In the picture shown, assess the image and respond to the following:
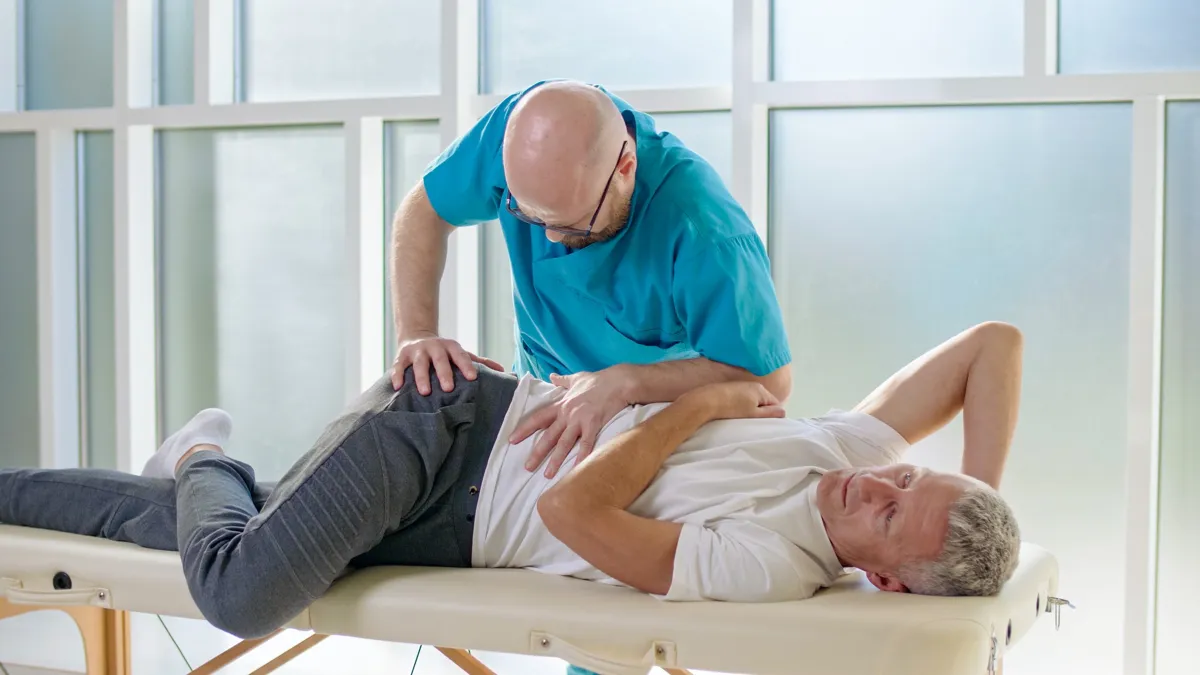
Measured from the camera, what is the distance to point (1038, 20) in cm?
217

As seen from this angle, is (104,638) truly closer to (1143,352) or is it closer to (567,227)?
(567,227)

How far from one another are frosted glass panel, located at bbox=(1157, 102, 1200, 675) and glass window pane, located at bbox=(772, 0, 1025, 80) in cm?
37

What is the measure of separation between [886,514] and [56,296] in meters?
2.39

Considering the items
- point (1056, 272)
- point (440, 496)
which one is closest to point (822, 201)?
point (1056, 272)

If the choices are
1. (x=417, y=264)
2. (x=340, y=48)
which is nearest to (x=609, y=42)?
(x=340, y=48)

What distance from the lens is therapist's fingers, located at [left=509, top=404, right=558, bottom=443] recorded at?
1.54m

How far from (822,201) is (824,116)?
0.19m

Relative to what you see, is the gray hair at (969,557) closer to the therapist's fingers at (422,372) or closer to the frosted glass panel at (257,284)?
the therapist's fingers at (422,372)

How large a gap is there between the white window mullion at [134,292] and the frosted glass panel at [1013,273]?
1630 millimetres

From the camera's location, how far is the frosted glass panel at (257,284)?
9.30 feet

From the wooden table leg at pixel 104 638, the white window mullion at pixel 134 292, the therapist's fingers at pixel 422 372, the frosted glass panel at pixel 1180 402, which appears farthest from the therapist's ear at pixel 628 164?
the white window mullion at pixel 134 292

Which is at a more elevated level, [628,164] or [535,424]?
[628,164]

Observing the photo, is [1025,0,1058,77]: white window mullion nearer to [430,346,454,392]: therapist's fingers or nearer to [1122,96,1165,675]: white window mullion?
[1122,96,1165,675]: white window mullion

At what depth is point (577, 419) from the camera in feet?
4.95
